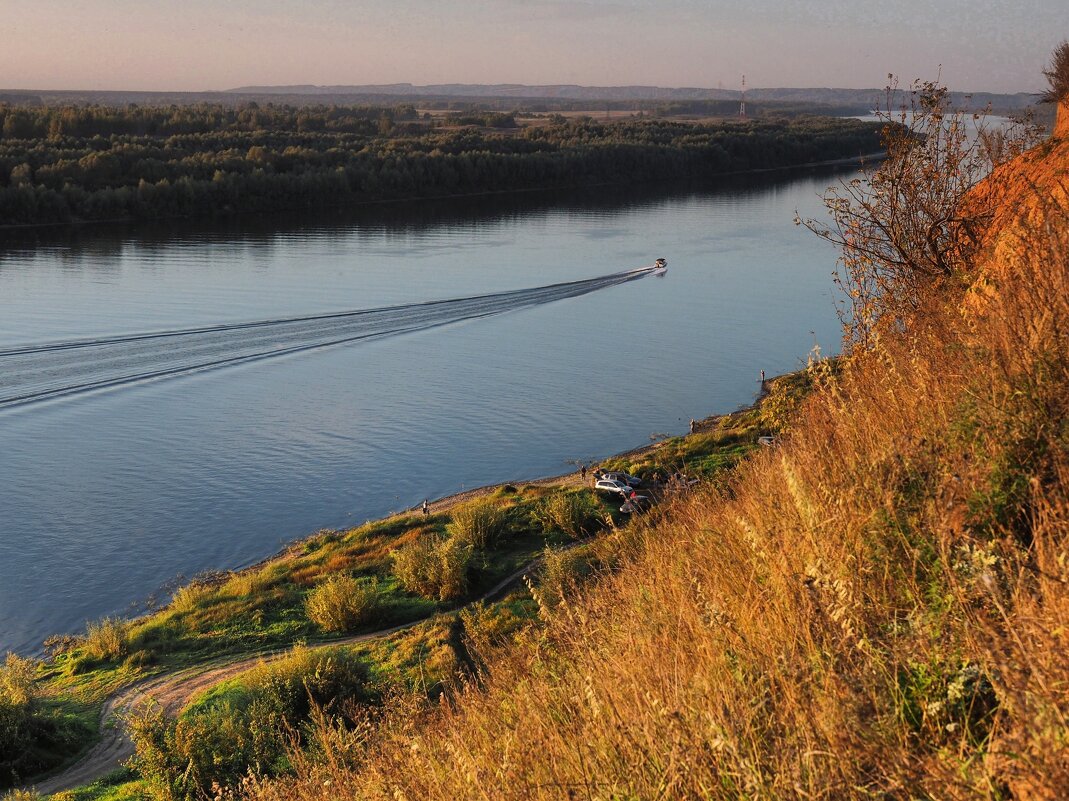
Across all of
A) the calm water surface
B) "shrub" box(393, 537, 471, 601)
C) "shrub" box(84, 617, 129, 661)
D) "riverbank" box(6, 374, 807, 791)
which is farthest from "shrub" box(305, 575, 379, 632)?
the calm water surface

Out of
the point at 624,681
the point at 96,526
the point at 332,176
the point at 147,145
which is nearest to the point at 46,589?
the point at 96,526

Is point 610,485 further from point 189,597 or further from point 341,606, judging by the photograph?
point 189,597

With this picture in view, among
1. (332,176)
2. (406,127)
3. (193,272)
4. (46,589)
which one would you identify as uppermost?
(406,127)

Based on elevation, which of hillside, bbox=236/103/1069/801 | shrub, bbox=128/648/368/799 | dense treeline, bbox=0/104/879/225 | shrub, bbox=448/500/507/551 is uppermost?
dense treeline, bbox=0/104/879/225

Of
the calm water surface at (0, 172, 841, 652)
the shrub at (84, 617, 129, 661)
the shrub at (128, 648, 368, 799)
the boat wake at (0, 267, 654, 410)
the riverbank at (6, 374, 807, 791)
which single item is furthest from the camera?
the boat wake at (0, 267, 654, 410)

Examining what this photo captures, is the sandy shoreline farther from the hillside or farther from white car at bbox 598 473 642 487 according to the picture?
the hillside

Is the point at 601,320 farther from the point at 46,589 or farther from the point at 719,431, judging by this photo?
the point at 46,589

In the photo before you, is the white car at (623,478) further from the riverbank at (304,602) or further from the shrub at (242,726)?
the shrub at (242,726)

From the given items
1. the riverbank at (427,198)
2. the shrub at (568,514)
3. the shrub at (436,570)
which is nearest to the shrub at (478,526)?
the shrub at (436,570)
